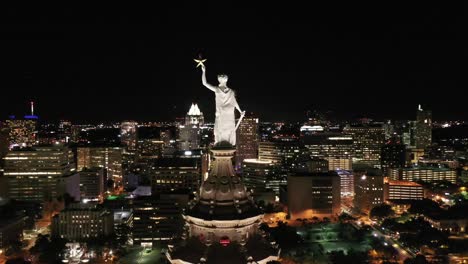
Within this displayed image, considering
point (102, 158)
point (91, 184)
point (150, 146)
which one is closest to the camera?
point (91, 184)

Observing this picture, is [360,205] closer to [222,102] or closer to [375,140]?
[375,140]

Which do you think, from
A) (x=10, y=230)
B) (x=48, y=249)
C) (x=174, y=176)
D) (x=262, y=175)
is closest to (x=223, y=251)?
(x=48, y=249)

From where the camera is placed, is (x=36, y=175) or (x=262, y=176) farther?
(x=262, y=176)

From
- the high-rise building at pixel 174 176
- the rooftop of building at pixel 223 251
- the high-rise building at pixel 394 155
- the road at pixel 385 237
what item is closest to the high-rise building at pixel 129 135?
the high-rise building at pixel 174 176

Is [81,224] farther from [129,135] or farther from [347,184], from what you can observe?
[129,135]

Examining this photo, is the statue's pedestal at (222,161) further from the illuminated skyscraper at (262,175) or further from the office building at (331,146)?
the office building at (331,146)

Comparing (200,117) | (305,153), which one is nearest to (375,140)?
(305,153)
